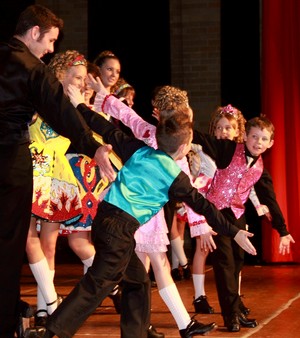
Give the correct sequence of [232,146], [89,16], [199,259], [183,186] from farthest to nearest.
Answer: [89,16] → [199,259] → [232,146] → [183,186]

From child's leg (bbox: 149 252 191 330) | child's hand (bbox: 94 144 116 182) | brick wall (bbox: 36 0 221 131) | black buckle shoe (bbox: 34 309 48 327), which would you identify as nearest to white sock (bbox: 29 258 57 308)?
black buckle shoe (bbox: 34 309 48 327)

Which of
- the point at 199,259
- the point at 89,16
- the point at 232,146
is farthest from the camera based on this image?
the point at 89,16

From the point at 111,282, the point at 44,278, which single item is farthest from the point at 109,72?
the point at 111,282

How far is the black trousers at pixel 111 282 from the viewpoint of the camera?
12.7 feet

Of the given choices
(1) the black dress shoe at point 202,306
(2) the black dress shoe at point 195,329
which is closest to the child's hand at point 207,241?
(2) the black dress shoe at point 195,329

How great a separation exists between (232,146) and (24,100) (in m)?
1.47

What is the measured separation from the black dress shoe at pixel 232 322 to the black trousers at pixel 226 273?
2cm

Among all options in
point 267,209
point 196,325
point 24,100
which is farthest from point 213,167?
point 24,100

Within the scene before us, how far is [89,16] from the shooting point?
8766mm

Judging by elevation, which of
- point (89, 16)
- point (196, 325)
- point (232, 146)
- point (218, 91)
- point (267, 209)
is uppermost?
point (89, 16)

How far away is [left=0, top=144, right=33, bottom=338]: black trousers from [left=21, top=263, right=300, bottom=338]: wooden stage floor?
31.9 inches

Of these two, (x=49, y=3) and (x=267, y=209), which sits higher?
(x=49, y=3)

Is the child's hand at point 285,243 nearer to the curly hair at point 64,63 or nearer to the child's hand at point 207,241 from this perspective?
the child's hand at point 207,241

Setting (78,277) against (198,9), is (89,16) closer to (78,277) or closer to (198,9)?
(198,9)
